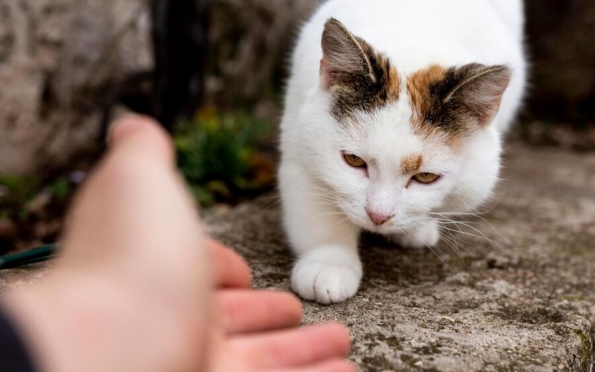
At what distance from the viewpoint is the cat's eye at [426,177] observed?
80.7 inches

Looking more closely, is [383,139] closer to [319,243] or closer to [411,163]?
[411,163]

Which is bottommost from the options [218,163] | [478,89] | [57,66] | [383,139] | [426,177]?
[218,163]

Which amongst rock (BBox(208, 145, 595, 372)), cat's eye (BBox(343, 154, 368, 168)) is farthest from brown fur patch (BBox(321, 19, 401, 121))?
rock (BBox(208, 145, 595, 372))

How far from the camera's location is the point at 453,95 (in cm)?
210

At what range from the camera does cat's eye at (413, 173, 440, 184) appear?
80.7 inches

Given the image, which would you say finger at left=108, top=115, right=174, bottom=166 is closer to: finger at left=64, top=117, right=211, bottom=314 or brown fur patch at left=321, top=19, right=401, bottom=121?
finger at left=64, top=117, right=211, bottom=314

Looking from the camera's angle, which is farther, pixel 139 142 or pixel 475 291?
pixel 475 291

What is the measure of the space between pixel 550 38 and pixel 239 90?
2.96 metres

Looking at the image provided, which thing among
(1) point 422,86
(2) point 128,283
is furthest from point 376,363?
(1) point 422,86

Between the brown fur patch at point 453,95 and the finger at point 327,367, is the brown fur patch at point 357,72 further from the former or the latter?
the finger at point 327,367

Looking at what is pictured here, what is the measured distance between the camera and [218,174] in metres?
3.73

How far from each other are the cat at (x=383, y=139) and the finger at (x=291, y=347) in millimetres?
553

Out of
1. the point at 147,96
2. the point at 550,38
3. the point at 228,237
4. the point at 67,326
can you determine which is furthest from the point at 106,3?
the point at 550,38

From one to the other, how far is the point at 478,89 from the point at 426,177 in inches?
13.9
